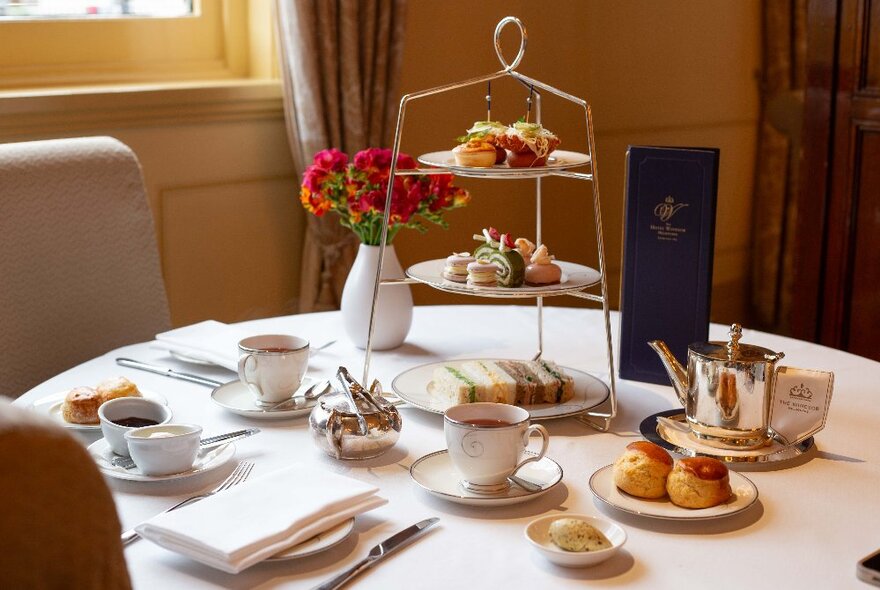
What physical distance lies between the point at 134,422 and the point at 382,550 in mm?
405

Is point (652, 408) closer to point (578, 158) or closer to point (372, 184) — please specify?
point (578, 158)

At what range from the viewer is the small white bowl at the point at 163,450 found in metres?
1.12

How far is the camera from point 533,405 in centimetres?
136

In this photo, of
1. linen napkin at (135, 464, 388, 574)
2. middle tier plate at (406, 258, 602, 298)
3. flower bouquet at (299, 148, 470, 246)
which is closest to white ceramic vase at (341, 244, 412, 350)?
flower bouquet at (299, 148, 470, 246)

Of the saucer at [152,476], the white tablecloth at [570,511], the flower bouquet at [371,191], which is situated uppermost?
the flower bouquet at [371,191]

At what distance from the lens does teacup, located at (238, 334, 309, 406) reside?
53.2 inches

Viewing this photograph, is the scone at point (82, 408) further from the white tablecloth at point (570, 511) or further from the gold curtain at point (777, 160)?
the gold curtain at point (777, 160)

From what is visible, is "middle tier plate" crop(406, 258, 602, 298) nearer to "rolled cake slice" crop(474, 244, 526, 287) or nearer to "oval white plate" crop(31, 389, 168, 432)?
"rolled cake slice" crop(474, 244, 526, 287)

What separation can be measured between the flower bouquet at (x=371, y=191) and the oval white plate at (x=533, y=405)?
259 millimetres

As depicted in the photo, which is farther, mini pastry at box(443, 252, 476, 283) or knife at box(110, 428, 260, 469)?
mini pastry at box(443, 252, 476, 283)

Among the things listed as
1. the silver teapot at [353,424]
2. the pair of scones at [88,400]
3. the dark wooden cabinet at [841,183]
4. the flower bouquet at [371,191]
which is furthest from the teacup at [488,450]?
the dark wooden cabinet at [841,183]

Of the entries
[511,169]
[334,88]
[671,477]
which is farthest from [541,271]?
[334,88]

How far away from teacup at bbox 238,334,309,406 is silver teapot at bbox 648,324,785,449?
19.6 inches

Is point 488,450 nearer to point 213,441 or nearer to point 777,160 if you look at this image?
point 213,441
